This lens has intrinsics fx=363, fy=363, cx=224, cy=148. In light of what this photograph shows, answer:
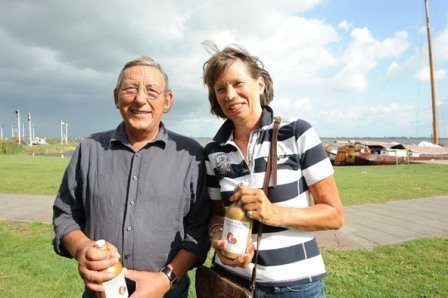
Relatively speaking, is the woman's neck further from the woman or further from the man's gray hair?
the man's gray hair

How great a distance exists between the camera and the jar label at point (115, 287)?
188 centimetres

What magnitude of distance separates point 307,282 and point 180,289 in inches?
35.0

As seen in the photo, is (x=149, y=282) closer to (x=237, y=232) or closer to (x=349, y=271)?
(x=237, y=232)

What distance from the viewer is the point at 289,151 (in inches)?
87.0

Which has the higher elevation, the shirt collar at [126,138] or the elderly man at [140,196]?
the shirt collar at [126,138]

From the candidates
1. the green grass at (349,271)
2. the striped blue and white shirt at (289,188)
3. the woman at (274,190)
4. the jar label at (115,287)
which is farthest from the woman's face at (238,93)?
the green grass at (349,271)

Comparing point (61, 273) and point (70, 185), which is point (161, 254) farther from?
point (61, 273)

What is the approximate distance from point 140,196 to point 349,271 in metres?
3.80

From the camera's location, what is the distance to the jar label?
1.88m

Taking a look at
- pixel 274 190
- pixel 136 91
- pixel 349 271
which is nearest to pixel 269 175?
pixel 274 190

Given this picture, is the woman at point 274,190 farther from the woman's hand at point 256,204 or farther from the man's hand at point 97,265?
the man's hand at point 97,265

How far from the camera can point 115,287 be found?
1.89 metres

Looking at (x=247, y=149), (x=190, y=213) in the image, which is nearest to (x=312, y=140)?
(x=247, y=149)

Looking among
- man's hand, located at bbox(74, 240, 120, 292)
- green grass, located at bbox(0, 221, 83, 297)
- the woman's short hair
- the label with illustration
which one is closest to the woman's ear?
the woman's short hair
